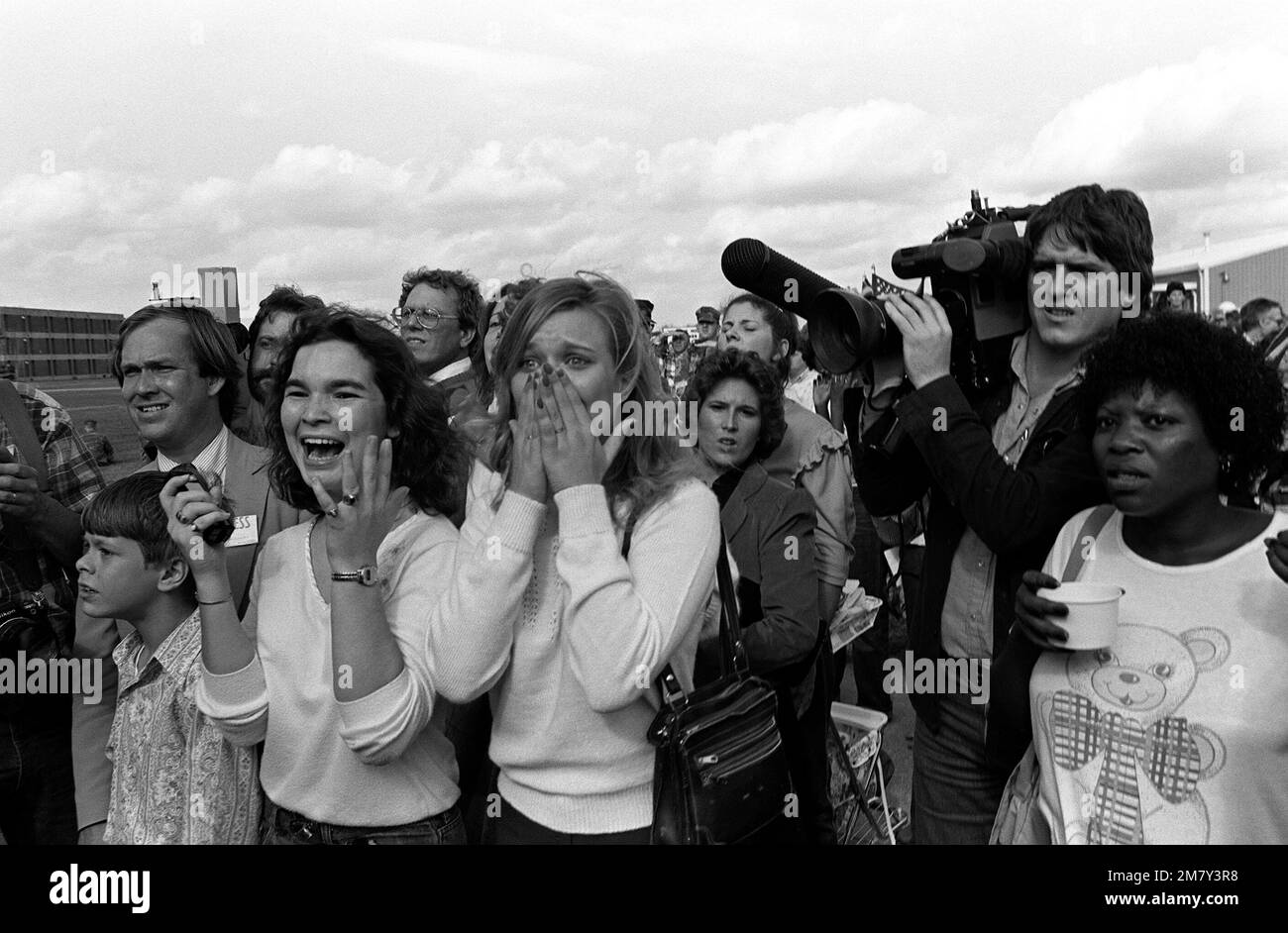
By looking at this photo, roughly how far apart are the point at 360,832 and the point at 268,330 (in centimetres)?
252

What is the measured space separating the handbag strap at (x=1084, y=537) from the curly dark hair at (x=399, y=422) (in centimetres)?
123

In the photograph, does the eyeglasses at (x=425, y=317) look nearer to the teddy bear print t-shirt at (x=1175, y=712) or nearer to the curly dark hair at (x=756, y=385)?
the curly dark hair at (x=756, y=385)

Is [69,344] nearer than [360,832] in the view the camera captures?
No

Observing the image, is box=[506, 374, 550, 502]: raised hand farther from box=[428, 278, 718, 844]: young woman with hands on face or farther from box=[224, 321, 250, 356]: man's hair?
box=[224, 321, 250, 356]: man's hair

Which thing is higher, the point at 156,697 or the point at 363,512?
the point at 363,512

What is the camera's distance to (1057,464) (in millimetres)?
1825

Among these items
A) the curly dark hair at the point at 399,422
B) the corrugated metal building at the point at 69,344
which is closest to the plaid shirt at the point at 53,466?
the curly dark hair at the point at 399,422

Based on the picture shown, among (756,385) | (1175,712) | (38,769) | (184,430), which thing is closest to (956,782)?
(1175,712)

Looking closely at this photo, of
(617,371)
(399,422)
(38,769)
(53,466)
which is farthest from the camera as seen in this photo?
(53,466)

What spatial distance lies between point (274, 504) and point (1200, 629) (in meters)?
2.04

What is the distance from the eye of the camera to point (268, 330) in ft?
12.3

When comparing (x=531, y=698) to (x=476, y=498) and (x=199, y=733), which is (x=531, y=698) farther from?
(x=199, y=733)

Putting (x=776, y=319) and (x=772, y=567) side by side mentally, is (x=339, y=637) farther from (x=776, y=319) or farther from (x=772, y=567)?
(x=776, y=319)

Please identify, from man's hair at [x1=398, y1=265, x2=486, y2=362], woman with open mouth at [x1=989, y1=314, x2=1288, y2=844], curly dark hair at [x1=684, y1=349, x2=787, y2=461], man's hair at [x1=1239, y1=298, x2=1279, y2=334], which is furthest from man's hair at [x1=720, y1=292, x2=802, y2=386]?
man's hair at [x1=1239, y1=298, x2=1279, y2=334]
